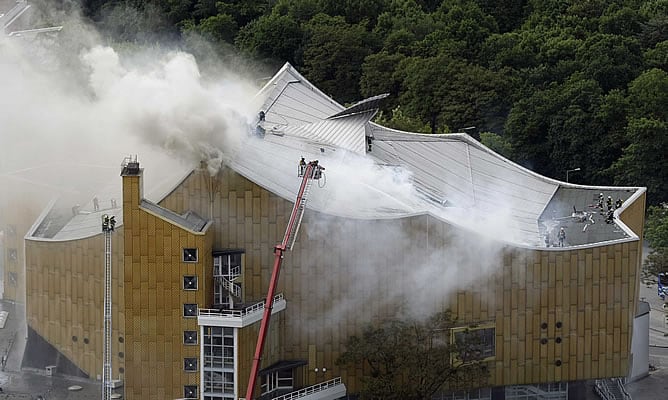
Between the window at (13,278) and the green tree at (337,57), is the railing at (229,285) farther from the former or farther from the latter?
the green tree at (337,57)

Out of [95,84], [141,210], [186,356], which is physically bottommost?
[186,356]

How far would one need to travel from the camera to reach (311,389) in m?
65.4

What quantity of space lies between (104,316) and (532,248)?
17.2 meters

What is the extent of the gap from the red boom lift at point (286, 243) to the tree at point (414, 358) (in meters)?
4.81

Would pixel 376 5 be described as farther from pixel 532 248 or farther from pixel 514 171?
pixel 532 248

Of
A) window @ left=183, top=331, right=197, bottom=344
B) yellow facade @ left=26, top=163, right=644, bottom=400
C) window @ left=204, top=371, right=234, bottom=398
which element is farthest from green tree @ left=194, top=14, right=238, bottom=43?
window @ left=204, top=371, right=234, bottom=398

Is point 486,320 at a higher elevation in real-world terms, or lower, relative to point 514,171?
lower

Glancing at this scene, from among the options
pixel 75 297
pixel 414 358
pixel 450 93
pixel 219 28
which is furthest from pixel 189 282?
pixel 219 28

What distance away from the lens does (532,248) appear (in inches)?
2640

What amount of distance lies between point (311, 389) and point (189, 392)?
16.1 ft

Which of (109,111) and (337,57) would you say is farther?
(337,57)

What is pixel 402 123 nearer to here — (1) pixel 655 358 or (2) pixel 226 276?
(1) pixel 655 358

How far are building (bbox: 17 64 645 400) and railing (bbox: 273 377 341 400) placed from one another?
0.13 m

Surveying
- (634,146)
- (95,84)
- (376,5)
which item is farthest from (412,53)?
(95,84)
